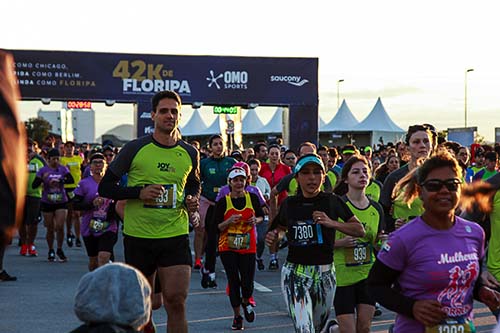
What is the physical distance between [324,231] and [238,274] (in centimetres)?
327

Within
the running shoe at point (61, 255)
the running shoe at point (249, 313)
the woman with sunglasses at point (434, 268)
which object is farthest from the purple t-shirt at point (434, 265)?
the running shoe at point (61, 255)

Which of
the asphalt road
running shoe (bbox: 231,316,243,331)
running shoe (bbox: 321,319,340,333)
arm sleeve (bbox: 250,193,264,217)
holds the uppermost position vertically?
arm sleeve (bbox: 250,193,264,217)

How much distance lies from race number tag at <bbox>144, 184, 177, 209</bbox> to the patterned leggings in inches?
46.9

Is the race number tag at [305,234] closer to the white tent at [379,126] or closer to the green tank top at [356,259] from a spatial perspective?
the green tank top at [356,259]

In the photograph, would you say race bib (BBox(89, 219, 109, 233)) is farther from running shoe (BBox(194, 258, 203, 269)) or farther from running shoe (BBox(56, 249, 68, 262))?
running shoe (BBox(56, 249, 68, 262))

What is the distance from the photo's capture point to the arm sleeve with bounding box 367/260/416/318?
190 inches

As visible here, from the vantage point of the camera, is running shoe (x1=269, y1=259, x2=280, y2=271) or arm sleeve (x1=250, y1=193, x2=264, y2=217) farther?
running shoe (x1=269, y1=259, x2=280, y2=271)

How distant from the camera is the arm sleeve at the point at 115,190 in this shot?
8062 millimetres

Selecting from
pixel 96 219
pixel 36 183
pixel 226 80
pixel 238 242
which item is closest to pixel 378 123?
pixel 226 80

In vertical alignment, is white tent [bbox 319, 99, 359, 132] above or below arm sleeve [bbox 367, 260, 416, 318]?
above

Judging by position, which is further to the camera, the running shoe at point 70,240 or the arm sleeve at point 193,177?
the running shoe at point 70,240

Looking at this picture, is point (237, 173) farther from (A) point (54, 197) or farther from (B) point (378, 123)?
(B) point (378, 123)

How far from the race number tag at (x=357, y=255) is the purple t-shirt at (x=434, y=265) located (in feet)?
10.1

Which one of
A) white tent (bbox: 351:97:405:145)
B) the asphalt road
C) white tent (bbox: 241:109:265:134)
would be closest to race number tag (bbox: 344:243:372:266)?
the asphalt road
